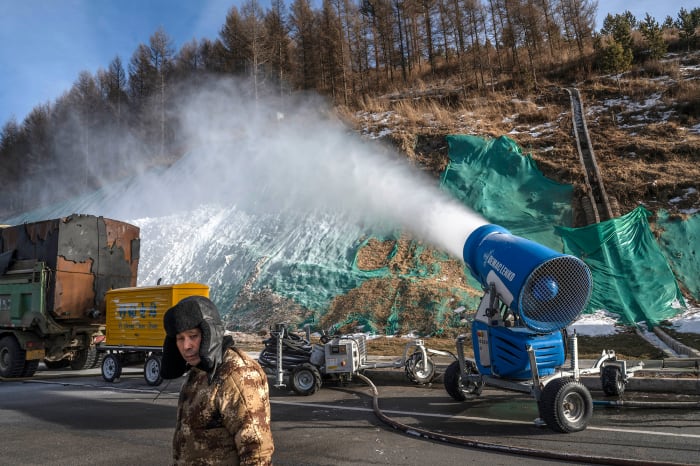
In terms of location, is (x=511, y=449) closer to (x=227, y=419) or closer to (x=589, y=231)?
(x=227, y=419)

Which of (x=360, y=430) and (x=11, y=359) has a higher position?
(x=11, y=359)

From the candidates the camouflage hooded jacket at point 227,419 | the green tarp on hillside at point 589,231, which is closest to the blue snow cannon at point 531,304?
the camouflage hooded jacket at point 227,419

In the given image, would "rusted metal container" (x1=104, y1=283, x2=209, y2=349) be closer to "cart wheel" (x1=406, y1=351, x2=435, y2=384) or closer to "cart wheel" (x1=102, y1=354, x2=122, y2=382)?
"cart wheel" (x1=102, y1=354, x2=122, y2=382)

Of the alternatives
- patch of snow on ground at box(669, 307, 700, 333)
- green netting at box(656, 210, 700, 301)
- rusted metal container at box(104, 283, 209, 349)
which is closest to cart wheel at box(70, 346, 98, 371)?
rusted metal container at box(104, 283, 209, 349)

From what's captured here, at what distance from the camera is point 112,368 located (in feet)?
37.0

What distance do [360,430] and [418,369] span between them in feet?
10.4

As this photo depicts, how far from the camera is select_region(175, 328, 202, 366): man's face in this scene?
2172mm

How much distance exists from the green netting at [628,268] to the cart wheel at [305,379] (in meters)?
9.29

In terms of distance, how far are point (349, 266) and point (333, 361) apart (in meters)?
9.60

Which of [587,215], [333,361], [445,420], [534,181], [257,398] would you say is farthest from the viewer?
[534,181]

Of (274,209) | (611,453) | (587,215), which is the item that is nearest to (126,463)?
(611,453)

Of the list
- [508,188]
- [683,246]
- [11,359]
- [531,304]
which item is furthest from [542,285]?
[508,188]

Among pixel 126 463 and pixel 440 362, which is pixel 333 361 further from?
pixel 126 463

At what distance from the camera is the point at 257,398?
81.6 inches
